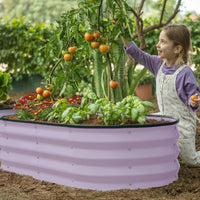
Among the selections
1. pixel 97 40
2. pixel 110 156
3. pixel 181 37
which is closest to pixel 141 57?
pixel 181 37

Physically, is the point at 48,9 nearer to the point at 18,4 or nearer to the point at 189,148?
the point at 18,4

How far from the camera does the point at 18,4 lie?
2530cm

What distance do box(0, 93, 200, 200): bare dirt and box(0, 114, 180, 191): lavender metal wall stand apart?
5 centimetres

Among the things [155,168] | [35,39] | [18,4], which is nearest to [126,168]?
[155,168]

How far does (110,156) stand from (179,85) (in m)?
0.79

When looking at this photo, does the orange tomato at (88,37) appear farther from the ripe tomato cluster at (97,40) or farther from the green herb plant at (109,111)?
the green herb plant at (109,111)

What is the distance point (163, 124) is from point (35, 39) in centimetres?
433

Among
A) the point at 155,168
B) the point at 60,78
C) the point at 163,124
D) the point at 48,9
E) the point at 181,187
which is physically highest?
the point at 48,9

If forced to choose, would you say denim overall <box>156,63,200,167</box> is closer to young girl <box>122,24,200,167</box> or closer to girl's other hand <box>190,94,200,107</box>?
young girl <box>122,24,200,167</box>

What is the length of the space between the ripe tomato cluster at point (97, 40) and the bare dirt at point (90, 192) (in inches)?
35.9

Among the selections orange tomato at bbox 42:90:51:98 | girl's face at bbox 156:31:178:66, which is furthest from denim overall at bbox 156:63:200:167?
orange tomato at bbox 42:90:51:98

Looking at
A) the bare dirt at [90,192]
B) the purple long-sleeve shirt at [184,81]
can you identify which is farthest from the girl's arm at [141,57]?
the bare dirt at [90,192]

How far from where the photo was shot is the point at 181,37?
2385 mm

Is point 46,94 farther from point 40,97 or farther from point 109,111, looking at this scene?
point 109,111
